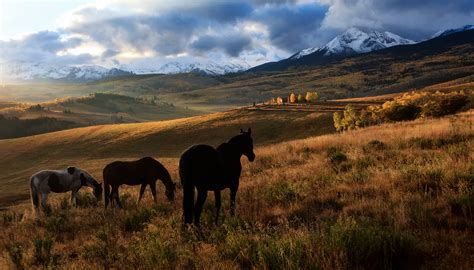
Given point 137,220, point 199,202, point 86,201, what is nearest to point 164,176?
point 137,220

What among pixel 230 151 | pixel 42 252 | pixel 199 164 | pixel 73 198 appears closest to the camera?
pixel 42 252

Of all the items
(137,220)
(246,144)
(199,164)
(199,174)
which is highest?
(246,144)

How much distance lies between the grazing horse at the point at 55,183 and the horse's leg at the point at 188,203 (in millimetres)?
9500

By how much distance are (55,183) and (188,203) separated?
10.4 m

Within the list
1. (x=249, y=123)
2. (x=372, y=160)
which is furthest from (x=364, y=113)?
(x=372, y=160)

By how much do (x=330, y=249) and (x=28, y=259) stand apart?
5.73 metres

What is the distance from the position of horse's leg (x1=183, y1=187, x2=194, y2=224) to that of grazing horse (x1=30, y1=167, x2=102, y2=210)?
31.2ft

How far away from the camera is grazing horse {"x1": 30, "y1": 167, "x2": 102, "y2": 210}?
50.4 ft

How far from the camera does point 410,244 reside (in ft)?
16.4

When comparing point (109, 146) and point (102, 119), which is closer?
point (109, 146)

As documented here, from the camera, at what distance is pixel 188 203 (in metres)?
7.62

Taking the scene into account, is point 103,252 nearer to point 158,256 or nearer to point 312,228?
point 158,256

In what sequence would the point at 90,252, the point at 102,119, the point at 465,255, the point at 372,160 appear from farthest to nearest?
the point at 102,119 < the point at 372,160 < the point at 90,252 < the point at 465,255

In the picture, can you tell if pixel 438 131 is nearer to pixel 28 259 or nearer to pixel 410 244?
pixel 410 244
